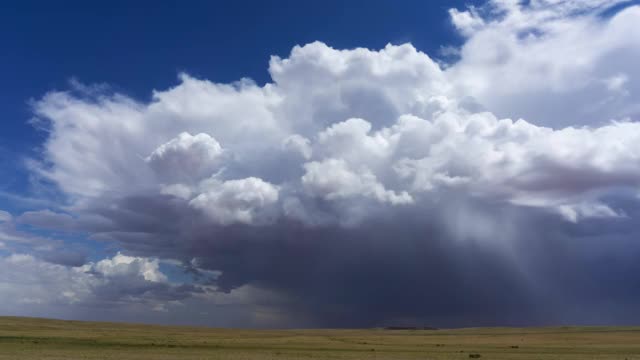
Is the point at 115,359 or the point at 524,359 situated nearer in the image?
the point at 115,359

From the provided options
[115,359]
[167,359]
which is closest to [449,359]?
[167,359]

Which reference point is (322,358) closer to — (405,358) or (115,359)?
(405,358)

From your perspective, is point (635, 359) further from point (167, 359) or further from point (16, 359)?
point (16, 359)

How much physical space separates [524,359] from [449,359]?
9.23 m

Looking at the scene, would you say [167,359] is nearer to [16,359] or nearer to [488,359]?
[16,359]

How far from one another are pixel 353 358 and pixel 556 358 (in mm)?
25261

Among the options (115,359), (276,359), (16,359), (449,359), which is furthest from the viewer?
(449,359)

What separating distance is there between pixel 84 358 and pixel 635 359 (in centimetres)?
6304

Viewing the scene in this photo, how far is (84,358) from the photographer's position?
6544cm

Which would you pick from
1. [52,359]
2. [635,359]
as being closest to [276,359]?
[52,359]

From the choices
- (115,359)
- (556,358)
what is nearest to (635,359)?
(556,358)

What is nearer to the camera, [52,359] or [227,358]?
[52,359]

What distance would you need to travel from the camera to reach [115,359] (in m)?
64.2

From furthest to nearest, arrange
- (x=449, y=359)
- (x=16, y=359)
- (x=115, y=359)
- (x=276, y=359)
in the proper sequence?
(x=449, y=359) → (x=276, y=359) → (x=115, y=359) → (x=16, y=359)
